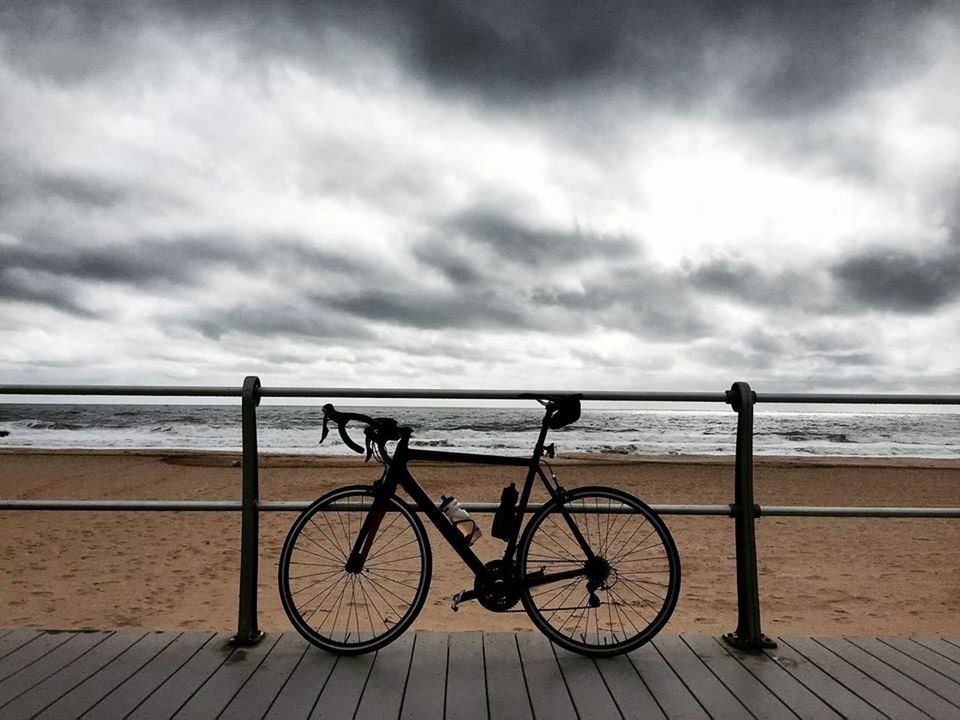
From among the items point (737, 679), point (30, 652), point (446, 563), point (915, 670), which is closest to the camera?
point (737, 679)

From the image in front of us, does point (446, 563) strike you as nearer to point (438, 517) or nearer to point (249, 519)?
point (249, 519)

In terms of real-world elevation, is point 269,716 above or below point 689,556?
above

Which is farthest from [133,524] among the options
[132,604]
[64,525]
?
[132,604]

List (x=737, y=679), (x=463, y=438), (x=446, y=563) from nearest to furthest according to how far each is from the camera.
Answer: (x=737, y=679) < (x=446, y=563) < (x=463, y=438)

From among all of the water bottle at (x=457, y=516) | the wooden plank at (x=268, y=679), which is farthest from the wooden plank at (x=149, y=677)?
the water bottle at (x=457, y=516)

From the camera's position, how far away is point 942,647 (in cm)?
326

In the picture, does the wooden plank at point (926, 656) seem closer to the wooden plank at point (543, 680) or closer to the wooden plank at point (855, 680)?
the wooden plank at point (855, 680)

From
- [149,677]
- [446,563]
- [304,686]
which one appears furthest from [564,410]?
[446,563]

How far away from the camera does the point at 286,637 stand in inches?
130

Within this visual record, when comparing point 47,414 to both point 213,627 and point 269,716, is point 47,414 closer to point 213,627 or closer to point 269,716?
point 213,627

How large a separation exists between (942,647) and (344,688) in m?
2.66

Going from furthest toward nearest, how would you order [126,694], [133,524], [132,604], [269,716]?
[133,524], [132,604], [126,694], [269,716]

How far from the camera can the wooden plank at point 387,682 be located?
2.51 m

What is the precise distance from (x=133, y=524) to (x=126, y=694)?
341 inches
